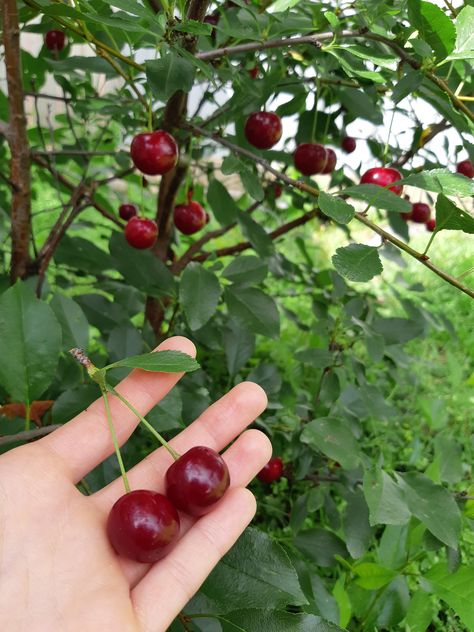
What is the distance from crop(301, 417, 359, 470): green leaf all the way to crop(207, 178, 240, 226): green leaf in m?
0.49

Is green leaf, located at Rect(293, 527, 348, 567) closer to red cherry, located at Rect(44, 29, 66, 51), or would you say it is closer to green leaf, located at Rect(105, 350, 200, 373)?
green leaf, located at Rect(105, 350, 200, 373)

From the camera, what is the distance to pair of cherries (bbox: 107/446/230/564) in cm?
74

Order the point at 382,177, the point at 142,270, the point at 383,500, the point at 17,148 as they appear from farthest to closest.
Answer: the point at 142,270, the point at 17,148, the point at 382,177, the point at 383,500

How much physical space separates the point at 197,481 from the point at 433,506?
15.3 inches

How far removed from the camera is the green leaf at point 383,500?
84 centimetres

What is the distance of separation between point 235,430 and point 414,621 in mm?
413

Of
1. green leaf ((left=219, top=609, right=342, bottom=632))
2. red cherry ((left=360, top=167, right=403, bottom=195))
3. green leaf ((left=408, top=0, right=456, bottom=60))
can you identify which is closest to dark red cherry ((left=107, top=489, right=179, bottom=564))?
green leaf ((left=219, top=609, right=342, bottom=632))

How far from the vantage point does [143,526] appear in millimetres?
726

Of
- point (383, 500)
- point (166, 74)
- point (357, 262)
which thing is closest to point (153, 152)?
point (166, 74)

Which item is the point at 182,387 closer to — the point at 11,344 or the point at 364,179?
the point at 11,344

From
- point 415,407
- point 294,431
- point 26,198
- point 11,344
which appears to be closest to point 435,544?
point 294,431

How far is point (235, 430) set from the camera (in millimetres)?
943

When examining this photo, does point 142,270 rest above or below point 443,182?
below

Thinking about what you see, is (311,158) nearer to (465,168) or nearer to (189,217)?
(189,217)
